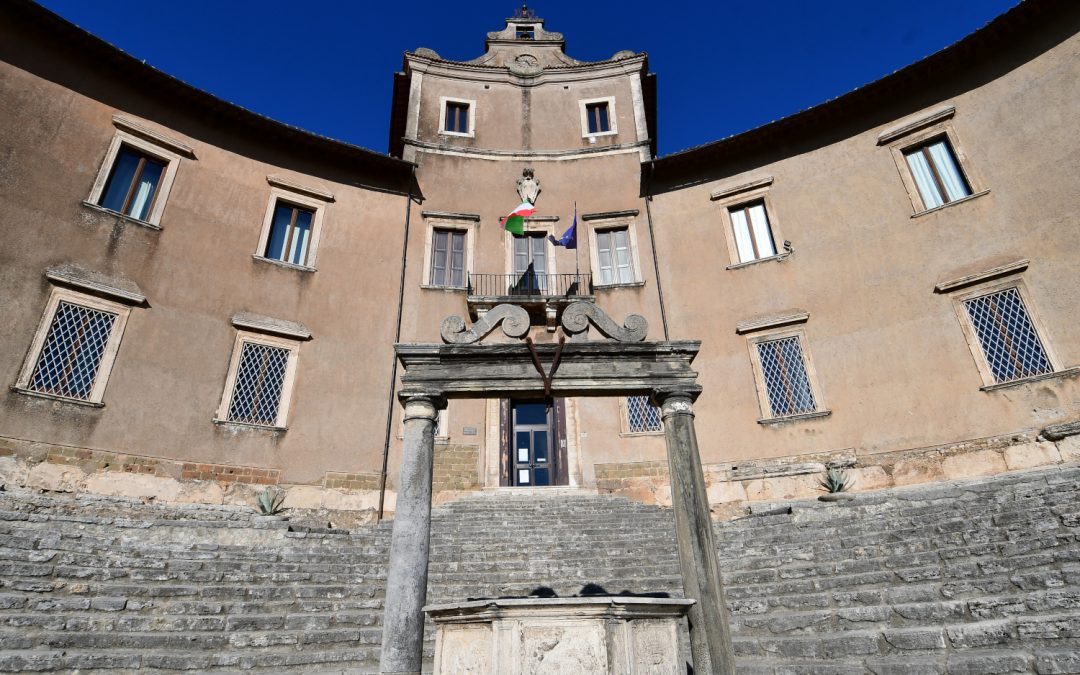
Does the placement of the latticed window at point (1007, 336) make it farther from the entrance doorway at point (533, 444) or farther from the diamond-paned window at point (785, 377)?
the entrance doorway at point (533, 444)

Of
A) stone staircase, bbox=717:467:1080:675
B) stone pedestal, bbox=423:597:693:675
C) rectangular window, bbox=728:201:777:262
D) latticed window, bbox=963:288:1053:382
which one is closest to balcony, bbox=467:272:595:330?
rectangular window, bbox=728:201:777:262

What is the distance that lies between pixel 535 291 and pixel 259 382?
285 inches

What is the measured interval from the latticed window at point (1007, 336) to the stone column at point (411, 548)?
38.3 feet

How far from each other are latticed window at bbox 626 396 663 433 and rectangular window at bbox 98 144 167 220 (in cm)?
1223

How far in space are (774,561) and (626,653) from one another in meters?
5.09

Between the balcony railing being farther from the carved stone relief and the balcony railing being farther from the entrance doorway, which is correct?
the entrance doorway

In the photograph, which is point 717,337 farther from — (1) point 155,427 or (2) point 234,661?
(1) point 155,427

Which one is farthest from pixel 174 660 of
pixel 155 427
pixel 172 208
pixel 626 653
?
pixel 172 208

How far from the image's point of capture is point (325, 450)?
489 inches

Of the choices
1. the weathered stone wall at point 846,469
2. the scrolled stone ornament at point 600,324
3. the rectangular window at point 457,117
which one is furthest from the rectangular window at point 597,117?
the scrolled stone ornament at point 600,324

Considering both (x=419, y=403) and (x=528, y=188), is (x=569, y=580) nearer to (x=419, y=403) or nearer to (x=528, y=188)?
(x=419, y=403)

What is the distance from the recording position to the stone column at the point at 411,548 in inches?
180

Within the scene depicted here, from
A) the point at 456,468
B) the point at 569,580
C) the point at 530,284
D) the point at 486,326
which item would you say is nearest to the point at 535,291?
the point at 530,284

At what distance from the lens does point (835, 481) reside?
11.2 metres
